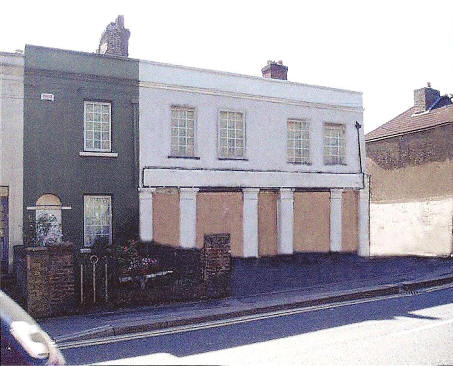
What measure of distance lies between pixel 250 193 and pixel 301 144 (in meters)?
3.32

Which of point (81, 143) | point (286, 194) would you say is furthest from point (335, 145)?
point (81, 143)

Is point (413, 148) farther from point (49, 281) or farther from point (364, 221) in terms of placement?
point (49, 281)

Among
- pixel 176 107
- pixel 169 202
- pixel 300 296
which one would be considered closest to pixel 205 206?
pixel 169 202

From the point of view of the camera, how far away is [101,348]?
8.30m

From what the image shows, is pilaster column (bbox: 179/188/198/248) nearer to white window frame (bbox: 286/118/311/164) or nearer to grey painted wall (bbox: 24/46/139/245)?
grey painted wall (bbox: 24/46/139/245)

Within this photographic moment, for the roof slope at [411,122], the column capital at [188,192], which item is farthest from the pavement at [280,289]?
the roof slope at [411,122]

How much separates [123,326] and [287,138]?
1277cm

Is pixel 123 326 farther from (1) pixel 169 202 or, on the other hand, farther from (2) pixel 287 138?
(2) pixel 287 138

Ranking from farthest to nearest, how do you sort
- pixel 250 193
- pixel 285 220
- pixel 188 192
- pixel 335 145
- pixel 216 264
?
1. pixel 335 145
2. pixel 285 220
3. pixel 250 193
4. pixel 188 192
5. pixel 216 264

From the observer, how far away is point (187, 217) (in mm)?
18016

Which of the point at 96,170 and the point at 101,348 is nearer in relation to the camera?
the point at 101,348

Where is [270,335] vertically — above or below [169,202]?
below

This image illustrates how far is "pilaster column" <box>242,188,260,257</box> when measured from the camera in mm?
19344

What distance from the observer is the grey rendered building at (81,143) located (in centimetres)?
1566
